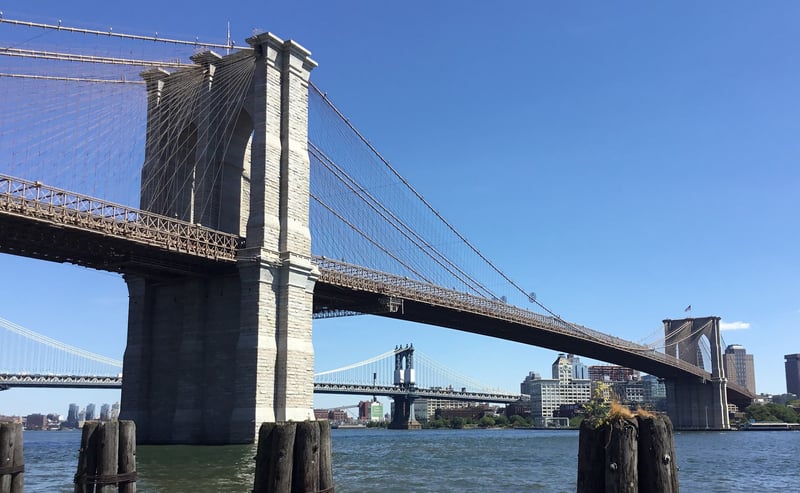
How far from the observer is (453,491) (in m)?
21.4

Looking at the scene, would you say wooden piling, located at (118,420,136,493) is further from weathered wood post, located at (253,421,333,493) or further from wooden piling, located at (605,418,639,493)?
→ wooden piling, located at (605,418,639,493)

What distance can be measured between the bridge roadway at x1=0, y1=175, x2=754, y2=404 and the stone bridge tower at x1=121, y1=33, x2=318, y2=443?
199cm

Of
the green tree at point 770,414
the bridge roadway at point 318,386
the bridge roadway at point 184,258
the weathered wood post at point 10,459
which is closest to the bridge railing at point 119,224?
the bridge roadway at point 184,258

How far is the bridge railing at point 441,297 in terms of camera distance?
49.7m

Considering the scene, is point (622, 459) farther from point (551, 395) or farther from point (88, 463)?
point (551, 395)

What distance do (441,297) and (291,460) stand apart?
4931cm

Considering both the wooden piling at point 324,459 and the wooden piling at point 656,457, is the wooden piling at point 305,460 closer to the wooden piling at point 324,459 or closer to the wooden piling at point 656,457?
the wooden piling at point 324,459

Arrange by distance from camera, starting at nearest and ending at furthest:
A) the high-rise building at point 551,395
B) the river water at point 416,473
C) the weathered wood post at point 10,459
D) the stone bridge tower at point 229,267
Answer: the weathered wood post at point 10,459 < the river water at point 416,473 < the stone bridge tower at point 229,267 < the high-rise building at point 551,395

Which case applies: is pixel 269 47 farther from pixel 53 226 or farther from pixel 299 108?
pixel 53 226

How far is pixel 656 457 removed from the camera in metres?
9.21

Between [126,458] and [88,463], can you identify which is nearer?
[88,463]

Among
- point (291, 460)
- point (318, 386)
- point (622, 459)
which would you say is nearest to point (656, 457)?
point (622, 459)

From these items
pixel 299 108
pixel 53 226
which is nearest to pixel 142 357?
pixel 53 226

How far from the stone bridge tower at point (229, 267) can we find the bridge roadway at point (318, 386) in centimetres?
5620
